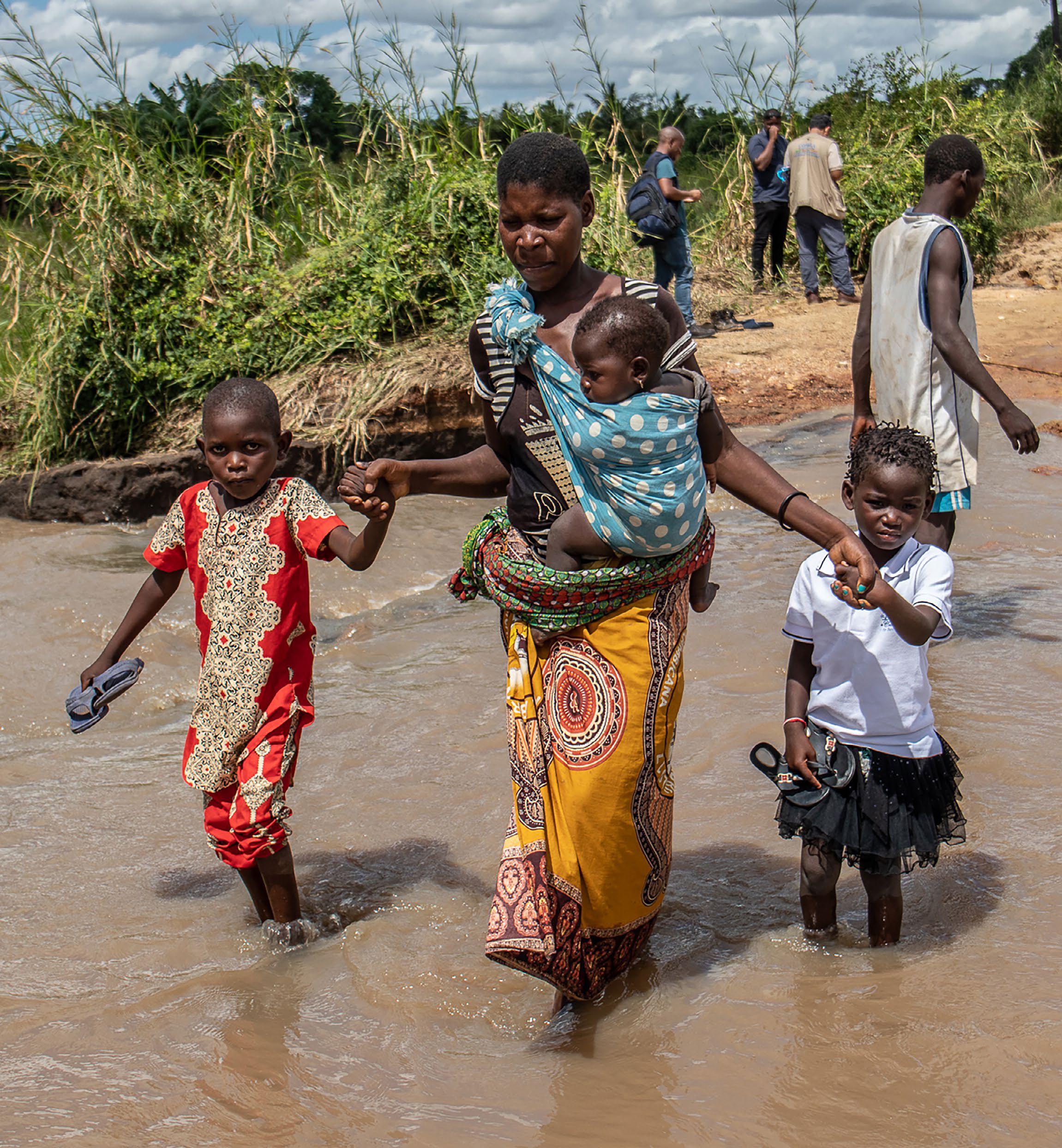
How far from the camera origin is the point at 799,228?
37.5 ft

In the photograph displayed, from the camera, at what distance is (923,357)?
4332 mm

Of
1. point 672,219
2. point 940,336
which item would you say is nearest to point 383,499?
point 940,336

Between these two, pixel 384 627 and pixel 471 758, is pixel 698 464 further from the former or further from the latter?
pixel 384 627

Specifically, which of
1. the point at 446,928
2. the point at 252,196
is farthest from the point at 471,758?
the point at 252,196

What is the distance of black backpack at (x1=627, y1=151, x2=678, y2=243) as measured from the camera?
9531 mm

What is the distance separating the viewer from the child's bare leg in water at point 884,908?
9.37 ft

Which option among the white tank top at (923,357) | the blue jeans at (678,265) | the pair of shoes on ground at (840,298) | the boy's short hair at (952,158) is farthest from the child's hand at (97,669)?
the pair of shoes on ground at (840,298)

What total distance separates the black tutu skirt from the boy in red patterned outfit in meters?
1.26

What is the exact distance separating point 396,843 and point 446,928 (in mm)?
A: 629

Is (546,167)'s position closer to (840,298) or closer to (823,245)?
(840,298)

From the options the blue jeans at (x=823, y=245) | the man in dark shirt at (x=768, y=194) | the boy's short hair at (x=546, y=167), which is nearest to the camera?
the boy's short hair at (x=546, y=167)

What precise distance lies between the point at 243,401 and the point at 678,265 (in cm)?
758

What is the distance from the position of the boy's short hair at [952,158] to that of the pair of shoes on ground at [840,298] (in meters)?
7.32

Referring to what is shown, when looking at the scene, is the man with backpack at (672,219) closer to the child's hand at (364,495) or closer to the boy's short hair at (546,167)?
the boy's short hair at (546,167)
